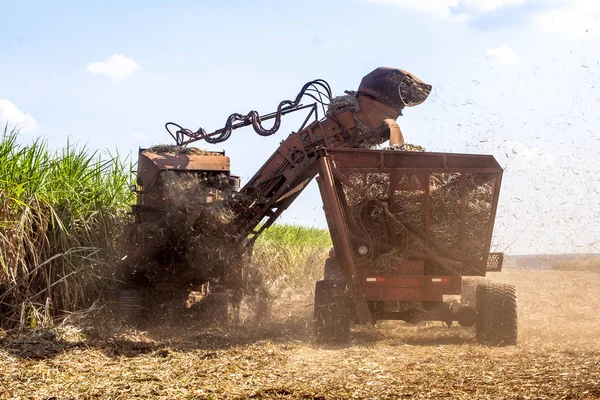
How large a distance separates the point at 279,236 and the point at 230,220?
334 inches

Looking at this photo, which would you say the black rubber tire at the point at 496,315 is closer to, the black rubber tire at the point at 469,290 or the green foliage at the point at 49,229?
the black rubber tire at the point at 469,290

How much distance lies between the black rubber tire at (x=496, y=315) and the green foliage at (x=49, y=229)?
5.36 m

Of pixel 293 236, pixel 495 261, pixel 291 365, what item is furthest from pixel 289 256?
pixel 291 365

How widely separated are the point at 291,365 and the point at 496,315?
3.38 meters

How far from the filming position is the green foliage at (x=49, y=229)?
31.3 feet

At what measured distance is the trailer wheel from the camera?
986 centimetres

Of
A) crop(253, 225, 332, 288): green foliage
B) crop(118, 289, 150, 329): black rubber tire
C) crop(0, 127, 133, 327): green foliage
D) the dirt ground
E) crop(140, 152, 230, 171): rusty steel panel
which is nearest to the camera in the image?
the dirt ground

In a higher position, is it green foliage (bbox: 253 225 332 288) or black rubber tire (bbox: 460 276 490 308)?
green foliage (bbox: 253 225 332 288)

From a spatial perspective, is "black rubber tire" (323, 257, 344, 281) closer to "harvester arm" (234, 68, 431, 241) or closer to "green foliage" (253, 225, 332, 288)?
"harvester arm" (234, 68, 431, 241)

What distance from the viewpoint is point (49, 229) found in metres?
10.3

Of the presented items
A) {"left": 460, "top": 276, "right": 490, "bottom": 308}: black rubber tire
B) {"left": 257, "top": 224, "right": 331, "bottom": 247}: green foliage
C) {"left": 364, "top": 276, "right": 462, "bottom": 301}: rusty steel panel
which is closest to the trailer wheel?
{"left": 364, "top": 276, "right": 462, "bottom": 301}: rusty steel panel

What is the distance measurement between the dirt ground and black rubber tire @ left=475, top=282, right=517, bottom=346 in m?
0.26

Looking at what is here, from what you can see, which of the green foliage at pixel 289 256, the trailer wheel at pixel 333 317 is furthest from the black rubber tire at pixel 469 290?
the green foliage at pixel 289 256

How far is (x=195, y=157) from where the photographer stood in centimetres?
1178
